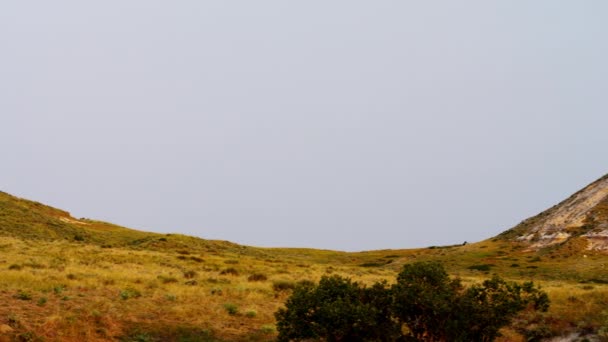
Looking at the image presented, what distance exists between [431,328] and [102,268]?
1087 inches

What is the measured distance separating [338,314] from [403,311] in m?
2.43

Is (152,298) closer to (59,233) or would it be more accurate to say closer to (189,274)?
(189,274)

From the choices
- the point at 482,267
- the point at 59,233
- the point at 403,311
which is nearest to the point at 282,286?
the point at 403,311

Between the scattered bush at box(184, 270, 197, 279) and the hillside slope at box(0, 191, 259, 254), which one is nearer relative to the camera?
the scattered bush at box(184, 270, 197, 279)

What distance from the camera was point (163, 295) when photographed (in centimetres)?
2908

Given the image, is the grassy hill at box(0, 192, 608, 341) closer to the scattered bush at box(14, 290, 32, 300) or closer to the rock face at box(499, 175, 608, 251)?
the scattered bush at box(14, 290, 32, 300)

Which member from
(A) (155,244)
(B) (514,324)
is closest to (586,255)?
(B) (514,324)

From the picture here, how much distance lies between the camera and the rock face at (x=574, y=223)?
2771 inches

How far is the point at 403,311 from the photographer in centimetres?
1881

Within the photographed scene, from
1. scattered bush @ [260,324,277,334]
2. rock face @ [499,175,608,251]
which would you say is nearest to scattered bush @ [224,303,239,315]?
scattered bush @ [260,324,277,334]

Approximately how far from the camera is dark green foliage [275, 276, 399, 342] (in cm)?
1814

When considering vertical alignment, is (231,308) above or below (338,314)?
below

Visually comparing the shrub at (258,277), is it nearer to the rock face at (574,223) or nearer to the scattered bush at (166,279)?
the scattered bush at (166,279)

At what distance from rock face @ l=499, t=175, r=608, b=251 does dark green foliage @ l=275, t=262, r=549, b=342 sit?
2162 inches
